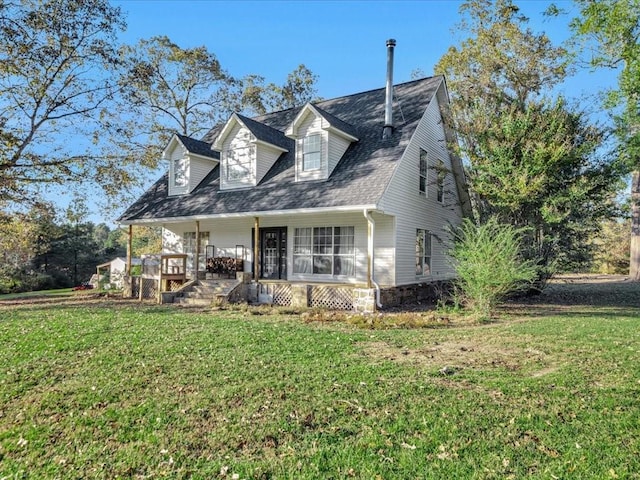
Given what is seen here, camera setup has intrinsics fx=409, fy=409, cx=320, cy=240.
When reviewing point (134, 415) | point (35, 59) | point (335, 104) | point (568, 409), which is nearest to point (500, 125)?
point (335, 104)

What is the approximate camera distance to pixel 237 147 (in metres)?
16.2

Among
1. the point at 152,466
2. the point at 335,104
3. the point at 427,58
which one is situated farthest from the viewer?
the point at 427,58

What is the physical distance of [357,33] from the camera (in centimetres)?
1623

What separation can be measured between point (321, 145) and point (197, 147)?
6611mm

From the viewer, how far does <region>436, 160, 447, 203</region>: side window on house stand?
15430 millimetres

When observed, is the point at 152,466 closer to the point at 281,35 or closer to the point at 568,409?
the point at 568,409

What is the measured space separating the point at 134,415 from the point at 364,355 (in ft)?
11.3

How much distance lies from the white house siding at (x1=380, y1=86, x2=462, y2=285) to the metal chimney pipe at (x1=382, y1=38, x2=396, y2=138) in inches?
36.5

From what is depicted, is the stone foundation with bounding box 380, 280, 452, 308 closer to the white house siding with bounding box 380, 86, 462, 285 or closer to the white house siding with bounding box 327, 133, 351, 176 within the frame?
the white house siding with bounding box 380, 86, 462, 285

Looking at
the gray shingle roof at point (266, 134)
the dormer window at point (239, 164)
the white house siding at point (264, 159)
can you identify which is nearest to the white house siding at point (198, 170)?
the dormer window at point (239, 164)

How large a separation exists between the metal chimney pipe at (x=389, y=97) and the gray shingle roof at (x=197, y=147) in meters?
7.88

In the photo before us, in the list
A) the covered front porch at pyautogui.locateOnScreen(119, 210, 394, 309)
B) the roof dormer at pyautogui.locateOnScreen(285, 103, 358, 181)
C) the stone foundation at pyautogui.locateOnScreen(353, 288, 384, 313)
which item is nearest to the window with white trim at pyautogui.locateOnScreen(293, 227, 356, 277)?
the covered front porch at pyautogui.locateOnScreen(119, 210, 394, 309)

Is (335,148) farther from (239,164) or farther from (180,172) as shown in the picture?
(180,172)

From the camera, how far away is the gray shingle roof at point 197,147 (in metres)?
17.4
